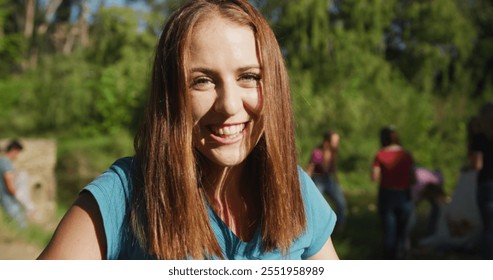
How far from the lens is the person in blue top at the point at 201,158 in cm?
106

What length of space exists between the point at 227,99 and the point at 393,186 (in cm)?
466

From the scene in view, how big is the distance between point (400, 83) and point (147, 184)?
1448 cm

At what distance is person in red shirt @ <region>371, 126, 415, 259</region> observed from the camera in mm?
5516

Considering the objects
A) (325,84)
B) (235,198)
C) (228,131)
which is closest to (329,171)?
(235,198)

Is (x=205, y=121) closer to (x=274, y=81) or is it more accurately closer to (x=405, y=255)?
(x=274, y=81)

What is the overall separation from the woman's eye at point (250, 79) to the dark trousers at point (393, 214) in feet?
15.2

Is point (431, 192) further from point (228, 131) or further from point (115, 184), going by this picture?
point (115, 184)

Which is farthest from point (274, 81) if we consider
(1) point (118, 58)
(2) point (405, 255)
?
(1) point (118, 58)

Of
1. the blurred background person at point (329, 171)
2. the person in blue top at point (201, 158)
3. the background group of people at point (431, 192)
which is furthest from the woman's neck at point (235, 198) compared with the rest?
the blurred background person at point (329, 171)

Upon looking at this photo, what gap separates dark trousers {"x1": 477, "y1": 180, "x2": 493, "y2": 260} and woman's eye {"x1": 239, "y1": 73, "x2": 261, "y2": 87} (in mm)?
3907

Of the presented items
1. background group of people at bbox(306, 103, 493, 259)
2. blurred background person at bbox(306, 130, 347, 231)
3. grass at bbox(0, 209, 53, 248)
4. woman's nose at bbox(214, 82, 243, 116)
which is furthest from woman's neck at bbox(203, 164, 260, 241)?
grass at bbox(0, 209, 53, 248)

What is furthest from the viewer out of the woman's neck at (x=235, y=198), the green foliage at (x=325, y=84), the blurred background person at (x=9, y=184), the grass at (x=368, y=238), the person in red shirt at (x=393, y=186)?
the green foliage at (x=325, y=84)

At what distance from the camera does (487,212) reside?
4.70 m

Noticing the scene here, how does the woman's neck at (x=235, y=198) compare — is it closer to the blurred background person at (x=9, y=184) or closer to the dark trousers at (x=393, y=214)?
the dark trousers at (x=393, y=214)
